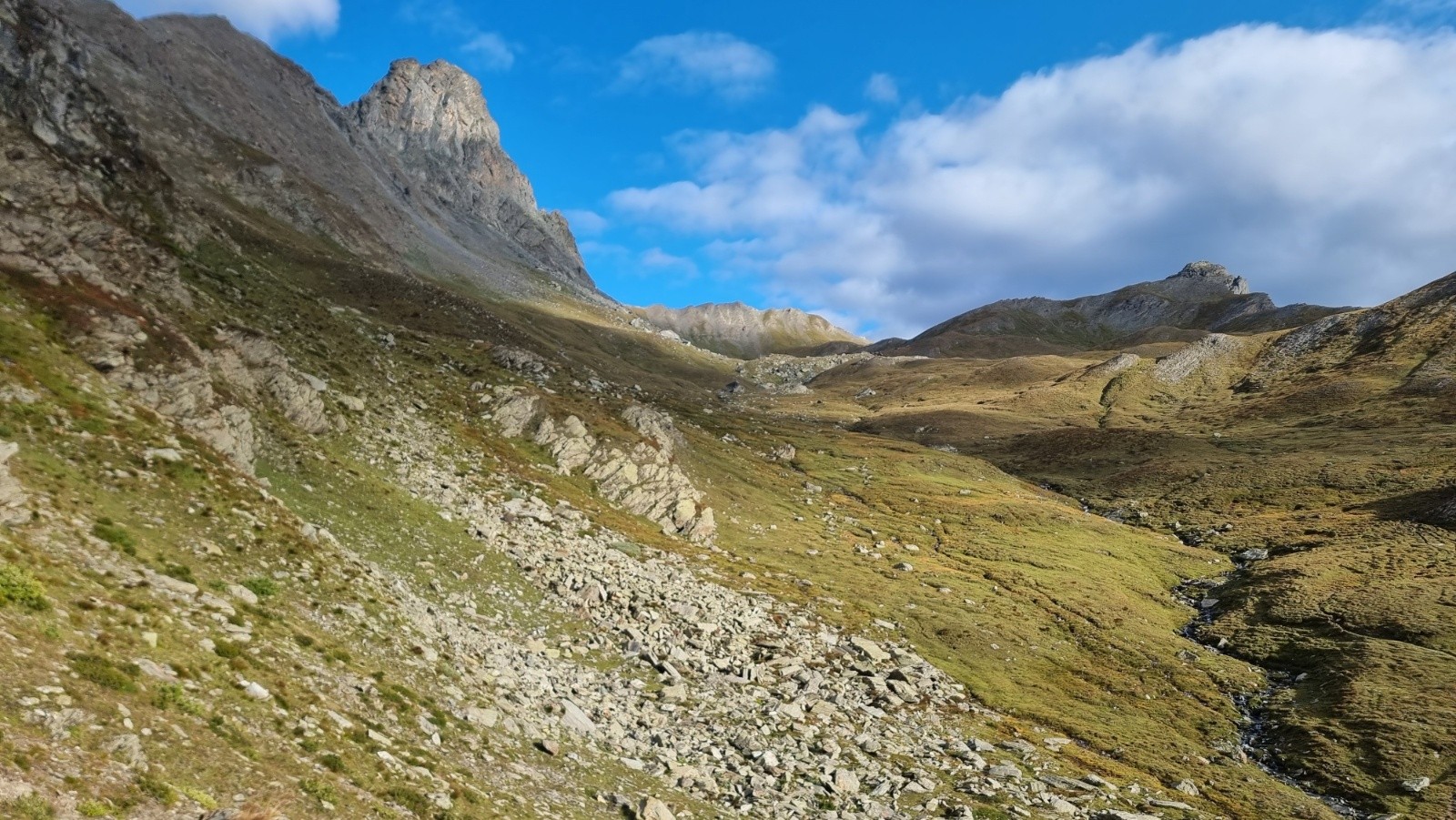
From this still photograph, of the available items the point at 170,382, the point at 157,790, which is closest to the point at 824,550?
the point at 170,382

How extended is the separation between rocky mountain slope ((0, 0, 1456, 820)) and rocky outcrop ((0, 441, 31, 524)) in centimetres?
11

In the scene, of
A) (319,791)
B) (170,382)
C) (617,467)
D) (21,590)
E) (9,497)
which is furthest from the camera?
(617,467)

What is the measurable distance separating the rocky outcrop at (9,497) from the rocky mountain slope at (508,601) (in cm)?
11

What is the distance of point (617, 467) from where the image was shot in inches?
2739

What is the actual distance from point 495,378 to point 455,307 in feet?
123

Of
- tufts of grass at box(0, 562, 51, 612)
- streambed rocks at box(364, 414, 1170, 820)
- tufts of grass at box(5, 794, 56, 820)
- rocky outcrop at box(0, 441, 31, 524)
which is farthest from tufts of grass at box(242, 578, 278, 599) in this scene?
tufts of grass at box(5, 794, 56, 820)

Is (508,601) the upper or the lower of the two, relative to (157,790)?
lower

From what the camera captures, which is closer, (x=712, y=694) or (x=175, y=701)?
(x=175, y=701)

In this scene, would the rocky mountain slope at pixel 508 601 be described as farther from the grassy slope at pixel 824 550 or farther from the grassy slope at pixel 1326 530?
the grassy slope at pixel 1326 530

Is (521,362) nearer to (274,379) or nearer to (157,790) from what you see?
(274,379)

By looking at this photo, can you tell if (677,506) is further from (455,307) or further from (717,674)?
(455,307)

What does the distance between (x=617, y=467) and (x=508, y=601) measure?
3223 centimetres

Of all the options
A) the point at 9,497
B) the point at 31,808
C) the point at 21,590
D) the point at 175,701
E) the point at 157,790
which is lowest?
the point at 157,790

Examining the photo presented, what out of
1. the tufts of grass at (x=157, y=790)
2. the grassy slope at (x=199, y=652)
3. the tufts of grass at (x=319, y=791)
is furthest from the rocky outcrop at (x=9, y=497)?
the tufts of grass at (x=319, y=791)
